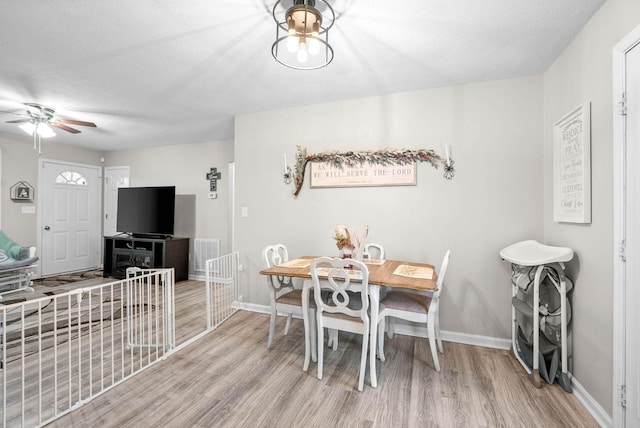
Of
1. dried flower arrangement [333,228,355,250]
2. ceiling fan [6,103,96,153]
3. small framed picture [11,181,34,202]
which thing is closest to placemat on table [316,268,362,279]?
dried flower arrangement [333,228,355,250]

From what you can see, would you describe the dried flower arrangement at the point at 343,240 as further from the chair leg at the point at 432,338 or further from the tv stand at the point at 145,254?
the tv stand at the point at 145,254

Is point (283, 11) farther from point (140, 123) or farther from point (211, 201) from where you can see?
point (211, 201)

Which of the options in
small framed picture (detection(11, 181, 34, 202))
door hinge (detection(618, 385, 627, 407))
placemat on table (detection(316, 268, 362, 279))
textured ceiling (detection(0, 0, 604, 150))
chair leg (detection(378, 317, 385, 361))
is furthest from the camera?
small framed picture (detection(11, 181, 34, 202))

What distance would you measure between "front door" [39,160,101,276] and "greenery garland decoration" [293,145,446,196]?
16.0ft

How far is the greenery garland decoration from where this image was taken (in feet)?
9.07

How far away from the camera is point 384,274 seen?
2.21m

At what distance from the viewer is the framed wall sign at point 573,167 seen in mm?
1814

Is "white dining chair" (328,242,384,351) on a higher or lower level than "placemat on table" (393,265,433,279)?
higher

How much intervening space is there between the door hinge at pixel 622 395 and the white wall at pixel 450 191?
1.06m

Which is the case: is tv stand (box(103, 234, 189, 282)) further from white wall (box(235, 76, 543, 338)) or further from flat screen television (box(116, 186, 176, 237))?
white wall (box(235, 76, 543, 338))

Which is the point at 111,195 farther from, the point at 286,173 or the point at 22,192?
the point at 286,173

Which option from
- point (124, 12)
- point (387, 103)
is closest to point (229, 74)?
point (124, 12)

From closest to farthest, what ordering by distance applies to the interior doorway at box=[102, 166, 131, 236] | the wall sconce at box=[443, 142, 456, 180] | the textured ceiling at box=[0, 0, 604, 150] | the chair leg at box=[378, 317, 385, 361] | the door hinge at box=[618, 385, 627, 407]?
the door hinge at box=[618, 385, 627, 407], the textured ceiling at box=[0, 0, 604, 150], the chair leg at box=[378, 317, 385, 361], the wall sconce at box=[443, 142, 456, 180], the interior doorway at box=[102, 166, 131, 236]

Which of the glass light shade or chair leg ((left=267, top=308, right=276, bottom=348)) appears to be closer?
the glass light shade
